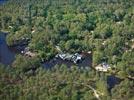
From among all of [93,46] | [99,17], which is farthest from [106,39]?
[99,17]

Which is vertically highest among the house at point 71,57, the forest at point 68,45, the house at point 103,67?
the forest at point 68,45

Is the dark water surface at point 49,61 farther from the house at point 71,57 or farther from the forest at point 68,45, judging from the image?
the forest at point 68,45

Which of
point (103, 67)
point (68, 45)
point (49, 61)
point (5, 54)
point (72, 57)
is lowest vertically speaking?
point (5, 54)

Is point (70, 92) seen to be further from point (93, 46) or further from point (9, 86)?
point (93, 46)

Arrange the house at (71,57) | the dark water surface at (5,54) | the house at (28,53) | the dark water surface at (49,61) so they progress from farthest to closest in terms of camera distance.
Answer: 1. the house at (28,53)
2. the dark water surface at (5,54)
3. the house at (71,57)
4. the dark water surface at (49,61)

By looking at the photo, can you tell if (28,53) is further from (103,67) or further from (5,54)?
(103,67)

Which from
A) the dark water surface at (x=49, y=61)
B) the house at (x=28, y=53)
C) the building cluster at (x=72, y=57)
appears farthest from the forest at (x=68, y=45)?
the building cluster at (x=72, y=57)

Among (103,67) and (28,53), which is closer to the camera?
(103,67)

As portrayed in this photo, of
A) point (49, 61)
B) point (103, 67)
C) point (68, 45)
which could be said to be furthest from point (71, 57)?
point (103, 67)

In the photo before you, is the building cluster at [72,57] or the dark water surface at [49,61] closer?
the dark water surface at [49,61]

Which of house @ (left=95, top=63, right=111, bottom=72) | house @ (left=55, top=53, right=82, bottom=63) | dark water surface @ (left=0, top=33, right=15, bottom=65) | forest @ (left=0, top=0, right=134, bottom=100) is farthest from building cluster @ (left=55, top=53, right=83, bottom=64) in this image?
dark water surface @ (left=0, top=33, right=15, bottom=65)
